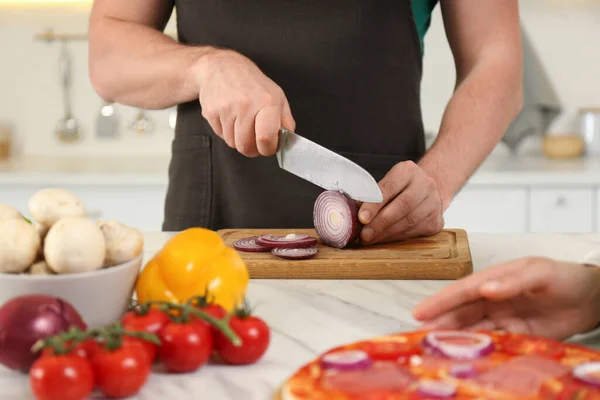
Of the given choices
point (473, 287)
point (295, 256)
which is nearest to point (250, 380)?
point (473, 287)

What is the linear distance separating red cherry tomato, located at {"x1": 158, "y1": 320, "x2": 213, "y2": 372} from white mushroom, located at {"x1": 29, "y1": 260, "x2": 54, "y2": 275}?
6.5 inches

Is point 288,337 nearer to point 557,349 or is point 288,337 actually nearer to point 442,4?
point 557,349

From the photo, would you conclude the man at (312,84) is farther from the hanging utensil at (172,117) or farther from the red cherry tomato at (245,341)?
the hanging utensil at (172,117)

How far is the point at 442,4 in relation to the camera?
183 cm

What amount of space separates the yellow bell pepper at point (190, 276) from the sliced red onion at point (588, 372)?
0.39m

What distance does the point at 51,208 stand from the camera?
2.88 feet

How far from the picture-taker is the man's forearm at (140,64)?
1.56 metres

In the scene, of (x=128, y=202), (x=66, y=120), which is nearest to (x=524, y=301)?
(x=128, y=202)

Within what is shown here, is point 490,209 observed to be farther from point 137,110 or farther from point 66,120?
point 66,120

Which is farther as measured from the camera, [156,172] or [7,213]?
[156,172]

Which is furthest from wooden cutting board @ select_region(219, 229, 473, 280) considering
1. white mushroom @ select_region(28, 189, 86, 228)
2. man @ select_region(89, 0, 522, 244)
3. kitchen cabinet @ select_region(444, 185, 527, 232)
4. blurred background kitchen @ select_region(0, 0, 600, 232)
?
blurred background kitchen @ select_region(0, 0, 600, 232)

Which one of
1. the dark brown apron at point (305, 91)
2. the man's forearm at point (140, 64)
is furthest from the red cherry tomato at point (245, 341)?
the dark brown apron at point (305, 91)

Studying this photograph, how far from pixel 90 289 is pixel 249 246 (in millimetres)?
545

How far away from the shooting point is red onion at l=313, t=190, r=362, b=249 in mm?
1404
